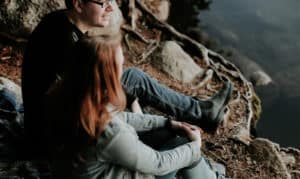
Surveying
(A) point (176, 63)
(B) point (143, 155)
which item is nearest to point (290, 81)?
(A) point (176, 63)

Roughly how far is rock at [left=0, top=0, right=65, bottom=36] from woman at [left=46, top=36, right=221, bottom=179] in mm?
4382

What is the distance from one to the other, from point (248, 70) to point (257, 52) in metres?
0.85

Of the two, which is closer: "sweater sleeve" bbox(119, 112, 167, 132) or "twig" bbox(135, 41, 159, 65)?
"sweater sleeve" bbox(119, 112, 167, 132)

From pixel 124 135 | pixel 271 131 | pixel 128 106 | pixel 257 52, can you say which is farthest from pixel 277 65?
pixel 124 135

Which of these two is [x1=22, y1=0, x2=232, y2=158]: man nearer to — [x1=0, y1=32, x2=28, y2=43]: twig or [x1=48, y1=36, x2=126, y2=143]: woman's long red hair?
[x1=48, y1=36, x2=126, y2=143]: woman's long red hair

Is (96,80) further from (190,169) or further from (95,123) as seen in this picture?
(190,169)

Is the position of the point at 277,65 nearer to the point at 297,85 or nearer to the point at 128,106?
the point at 297,85

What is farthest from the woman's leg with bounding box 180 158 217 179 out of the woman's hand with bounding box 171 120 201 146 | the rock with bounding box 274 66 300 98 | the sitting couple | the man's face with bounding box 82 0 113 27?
the rock with bounding box 274 66 300 98

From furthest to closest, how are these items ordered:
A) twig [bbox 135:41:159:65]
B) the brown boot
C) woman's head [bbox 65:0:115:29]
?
twig [bbox 135:41:159:65] → the brown boot → woman's head [bbox 65:0:115:29]

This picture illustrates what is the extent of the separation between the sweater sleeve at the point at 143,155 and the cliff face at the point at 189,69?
97.7 inches

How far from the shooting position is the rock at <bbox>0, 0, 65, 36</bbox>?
309 inches

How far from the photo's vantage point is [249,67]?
1109 centimetres

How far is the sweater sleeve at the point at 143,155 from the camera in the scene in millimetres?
3400

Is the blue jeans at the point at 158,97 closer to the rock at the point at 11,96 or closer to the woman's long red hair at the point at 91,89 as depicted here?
the rock at the point at 11,96
